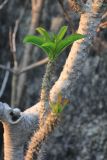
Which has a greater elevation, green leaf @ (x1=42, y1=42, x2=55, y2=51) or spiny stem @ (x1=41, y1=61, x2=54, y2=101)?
green leaf @ (x1=42, y1=42, x2=55, y2=51)

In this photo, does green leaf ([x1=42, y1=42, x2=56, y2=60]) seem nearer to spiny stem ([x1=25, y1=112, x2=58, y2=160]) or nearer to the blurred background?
spiny stem ([x1=25, y1=112, x2=58, y2=160])

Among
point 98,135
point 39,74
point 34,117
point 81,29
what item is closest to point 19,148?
point 34,117

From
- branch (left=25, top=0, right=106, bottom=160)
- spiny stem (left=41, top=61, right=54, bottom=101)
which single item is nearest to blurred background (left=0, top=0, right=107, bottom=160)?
branch (left=25, top=0, right=106, bottom=160)

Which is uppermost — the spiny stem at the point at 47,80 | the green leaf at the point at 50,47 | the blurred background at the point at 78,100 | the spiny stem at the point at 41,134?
the blurred background at the point at 78,100

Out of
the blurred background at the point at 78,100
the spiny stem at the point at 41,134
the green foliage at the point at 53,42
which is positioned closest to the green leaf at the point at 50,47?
the green foliage at the point at 53,42

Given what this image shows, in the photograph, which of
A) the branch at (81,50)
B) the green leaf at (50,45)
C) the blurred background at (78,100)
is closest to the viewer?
the green leaf at (50,45)

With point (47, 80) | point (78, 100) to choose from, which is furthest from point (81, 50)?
point (78, 100)

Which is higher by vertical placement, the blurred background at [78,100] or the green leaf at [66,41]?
the blurred background at [78,100]

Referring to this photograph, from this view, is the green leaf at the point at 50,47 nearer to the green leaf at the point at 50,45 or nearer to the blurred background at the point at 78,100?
the green leaf at the point at 50,45

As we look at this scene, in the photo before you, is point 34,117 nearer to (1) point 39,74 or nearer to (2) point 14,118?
(2) point 14,118

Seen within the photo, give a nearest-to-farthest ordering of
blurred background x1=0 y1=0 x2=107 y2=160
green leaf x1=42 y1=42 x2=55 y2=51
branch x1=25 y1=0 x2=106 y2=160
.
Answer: green leaf x1=42 y1=42 x2=55 y2=51, branch x1=25 y1=0 x2=106 y2=160, blurred background x1=0 y1=0 x2=107 y2=160

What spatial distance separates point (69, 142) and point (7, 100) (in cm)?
43

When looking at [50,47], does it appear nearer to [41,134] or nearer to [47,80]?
[47,80]

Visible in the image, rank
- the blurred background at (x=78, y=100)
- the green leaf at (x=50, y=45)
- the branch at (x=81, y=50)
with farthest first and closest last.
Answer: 1. the blurred background at (x=78, y=100)
2. the branch at (x=81, y=50)
3. the green leaf at (x=50, y=45)
